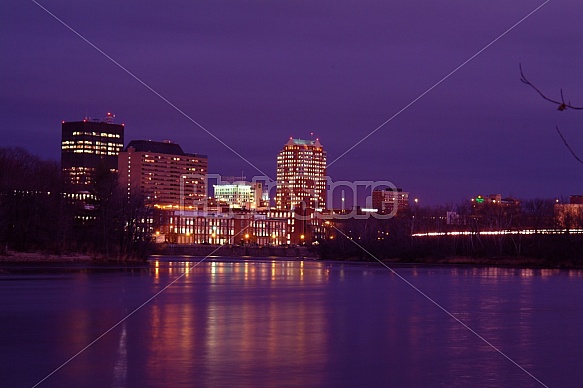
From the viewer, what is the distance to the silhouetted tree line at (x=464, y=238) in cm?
11100

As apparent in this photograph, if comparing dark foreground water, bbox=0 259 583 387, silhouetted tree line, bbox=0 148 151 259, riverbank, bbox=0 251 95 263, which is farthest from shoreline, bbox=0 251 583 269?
dark foreground water, bbox=0 259 583 387

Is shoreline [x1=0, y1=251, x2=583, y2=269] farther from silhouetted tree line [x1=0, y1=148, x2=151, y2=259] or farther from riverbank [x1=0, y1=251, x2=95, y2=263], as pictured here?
silhouetted tree line [x1=0, y1=148, x2=151, y2=259]

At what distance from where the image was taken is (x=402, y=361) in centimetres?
2066

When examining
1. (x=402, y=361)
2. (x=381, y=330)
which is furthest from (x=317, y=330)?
(x=402, y=361)

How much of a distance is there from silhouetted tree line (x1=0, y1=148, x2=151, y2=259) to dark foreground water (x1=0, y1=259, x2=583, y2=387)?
55.8m

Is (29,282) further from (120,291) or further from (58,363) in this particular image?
(58,363)

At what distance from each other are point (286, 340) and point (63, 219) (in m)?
80.0

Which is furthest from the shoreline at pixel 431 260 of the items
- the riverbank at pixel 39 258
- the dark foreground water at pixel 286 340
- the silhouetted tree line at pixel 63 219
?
the dark foreground water at pixel 286 340

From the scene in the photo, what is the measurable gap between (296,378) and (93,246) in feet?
289

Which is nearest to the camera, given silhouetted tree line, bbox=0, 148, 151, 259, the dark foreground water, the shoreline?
the dark foreground water

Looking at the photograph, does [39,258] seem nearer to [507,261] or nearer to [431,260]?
[431,260]

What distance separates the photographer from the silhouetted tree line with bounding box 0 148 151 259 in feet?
315

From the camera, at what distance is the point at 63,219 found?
A: 99.8 meters

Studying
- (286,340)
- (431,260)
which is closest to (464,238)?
(431,260)
